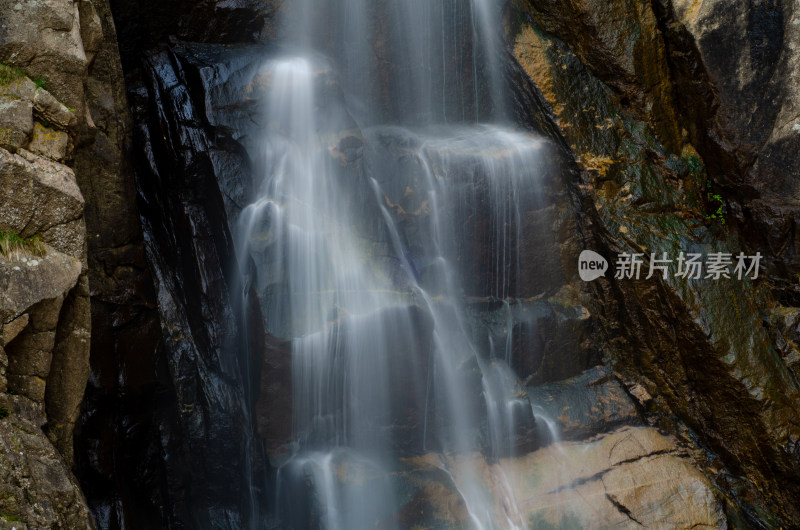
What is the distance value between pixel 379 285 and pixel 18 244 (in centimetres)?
391

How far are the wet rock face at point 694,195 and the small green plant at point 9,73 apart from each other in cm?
626

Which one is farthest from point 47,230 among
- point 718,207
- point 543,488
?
point 718,207

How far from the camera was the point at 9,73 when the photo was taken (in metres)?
4.19

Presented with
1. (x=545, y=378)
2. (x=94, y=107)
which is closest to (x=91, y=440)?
(x=94, y=107)

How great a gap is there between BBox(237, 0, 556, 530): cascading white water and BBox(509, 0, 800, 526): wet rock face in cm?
108

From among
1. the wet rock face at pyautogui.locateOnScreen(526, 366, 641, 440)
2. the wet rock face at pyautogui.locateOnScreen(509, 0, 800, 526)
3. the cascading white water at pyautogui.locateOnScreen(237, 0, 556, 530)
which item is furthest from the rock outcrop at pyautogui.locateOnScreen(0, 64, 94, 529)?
the wet rock face at pyautogui.locateOnScreen(509, 0, 800, 526)

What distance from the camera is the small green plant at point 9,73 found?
13.6 ft

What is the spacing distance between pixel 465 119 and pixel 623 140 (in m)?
2.46

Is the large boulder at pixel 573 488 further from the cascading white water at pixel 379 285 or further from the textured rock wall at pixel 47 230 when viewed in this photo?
the textured rock wall at pixel 47 230

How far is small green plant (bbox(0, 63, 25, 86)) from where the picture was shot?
13.6ft

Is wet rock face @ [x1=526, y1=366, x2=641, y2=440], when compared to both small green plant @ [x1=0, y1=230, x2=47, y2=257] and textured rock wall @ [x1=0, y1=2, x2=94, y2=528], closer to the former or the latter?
textured rock wall @ [x1=0, y1=2, x2=94, y2=528]

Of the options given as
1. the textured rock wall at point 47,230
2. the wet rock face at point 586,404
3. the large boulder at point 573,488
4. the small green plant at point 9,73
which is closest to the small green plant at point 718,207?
the wet rock face at point 586,404

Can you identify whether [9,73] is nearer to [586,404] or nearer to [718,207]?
[586,404]

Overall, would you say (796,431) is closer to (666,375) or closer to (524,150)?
(666,375)
